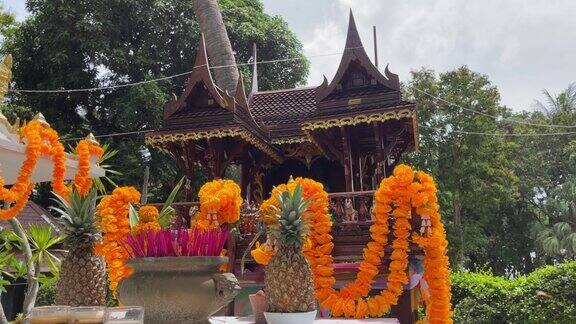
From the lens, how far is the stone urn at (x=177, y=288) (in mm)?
2471

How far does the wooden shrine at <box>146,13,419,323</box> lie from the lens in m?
10.3

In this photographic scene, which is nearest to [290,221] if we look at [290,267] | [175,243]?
[290,267]

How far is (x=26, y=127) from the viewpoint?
5.49 meters

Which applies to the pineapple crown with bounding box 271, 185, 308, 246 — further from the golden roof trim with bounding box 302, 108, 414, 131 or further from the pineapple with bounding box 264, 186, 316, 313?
the golden roof trim with bounding box 302, 108, 414, 131

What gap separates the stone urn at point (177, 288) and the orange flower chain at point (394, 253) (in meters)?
4.93

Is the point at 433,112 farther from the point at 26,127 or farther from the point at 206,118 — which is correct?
the point at 26,127

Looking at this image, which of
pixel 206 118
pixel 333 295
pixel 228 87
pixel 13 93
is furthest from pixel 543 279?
pixel 13 93

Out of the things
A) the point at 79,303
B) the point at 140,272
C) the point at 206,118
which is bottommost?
the point at 79,303

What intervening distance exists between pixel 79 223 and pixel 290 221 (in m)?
1.74

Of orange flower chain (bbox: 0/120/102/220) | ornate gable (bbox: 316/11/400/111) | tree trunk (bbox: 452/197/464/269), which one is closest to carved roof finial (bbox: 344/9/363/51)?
ornate gable (bbox: 316/11/400/111)

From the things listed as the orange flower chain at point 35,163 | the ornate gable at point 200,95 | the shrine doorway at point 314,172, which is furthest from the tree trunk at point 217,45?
the orange flower chain at point 35,163

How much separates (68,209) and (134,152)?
18.8 metres

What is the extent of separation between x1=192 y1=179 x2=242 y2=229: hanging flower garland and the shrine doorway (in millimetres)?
7361

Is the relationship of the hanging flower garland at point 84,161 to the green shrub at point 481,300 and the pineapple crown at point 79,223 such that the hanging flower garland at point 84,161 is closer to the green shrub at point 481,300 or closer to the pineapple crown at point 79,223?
the pineapple crown at point 79,223
